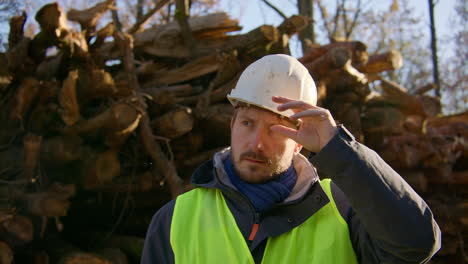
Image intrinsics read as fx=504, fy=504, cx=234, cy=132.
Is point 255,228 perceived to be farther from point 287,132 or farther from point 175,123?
point 175,123

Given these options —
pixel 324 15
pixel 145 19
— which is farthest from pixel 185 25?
pixel 324 15

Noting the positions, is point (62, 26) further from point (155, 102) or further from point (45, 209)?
point (45, 209)

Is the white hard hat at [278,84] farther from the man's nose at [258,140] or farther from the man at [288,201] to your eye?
the man's nose at [258,140]

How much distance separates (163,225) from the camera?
2.34 metres

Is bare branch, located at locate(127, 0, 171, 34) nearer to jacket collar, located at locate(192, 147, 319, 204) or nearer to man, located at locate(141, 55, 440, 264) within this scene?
man, located at locate(141, 55, 440, 264)

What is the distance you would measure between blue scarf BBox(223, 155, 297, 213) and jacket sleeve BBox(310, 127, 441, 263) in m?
0.39

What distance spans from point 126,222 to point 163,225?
277 cm

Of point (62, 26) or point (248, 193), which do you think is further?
point (62, 26)

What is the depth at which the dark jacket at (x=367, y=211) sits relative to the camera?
1788mm

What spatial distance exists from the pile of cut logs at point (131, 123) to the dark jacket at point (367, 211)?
88.9 inches

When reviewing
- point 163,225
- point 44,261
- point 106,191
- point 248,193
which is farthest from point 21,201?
point 248,193

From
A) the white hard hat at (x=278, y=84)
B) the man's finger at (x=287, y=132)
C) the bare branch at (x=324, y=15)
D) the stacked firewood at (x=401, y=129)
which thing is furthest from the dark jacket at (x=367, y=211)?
the bare branch at (x=324, y=15)

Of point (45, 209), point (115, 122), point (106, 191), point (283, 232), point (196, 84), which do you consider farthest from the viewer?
point (196, 84)

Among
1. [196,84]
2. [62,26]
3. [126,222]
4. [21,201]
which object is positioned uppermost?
[62,26]
